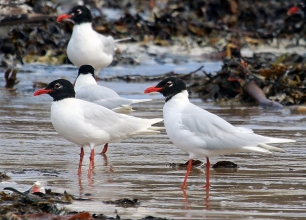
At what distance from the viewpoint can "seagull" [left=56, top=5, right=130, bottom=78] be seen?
1329 centimetres

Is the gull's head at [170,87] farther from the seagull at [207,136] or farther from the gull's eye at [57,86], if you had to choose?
the gull's eye at [57,86]

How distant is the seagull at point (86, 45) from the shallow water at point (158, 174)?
3.01 meters

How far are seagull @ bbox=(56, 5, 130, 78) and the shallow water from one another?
3.01m

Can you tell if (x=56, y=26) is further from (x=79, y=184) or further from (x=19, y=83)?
(x=79, y=184)

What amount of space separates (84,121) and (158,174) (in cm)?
89

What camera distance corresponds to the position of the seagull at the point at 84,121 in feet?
23.1

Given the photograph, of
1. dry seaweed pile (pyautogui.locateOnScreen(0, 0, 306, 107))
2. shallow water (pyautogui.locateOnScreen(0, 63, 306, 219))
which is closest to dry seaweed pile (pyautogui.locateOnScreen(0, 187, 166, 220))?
shallow water (pyautogui.locateOnScreen(0, 63, 306, 219))

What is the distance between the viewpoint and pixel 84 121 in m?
7.13

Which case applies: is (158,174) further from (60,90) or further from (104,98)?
(104,98)

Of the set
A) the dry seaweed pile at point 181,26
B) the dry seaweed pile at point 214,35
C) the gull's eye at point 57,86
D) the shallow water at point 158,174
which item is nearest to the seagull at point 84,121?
the gull's eye at point 57,86

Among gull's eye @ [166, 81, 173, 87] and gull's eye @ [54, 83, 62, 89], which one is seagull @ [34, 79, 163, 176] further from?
gull's eye @ [166, 81, 173, 87]

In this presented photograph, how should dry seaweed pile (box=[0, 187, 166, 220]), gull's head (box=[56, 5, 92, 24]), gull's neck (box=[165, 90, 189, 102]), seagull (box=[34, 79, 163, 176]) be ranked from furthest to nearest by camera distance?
gull's head (box=[56, 5, 92, 24]) → seagull (box=[34, 79, 163, 176]) → gull's neck (box=[165, 90, 189, 102]) → dry seaweed pile (box=[0, 187, 166, 220])

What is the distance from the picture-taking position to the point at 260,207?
18.4ft

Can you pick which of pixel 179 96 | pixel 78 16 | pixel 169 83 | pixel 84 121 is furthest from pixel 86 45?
pixel 179 96
